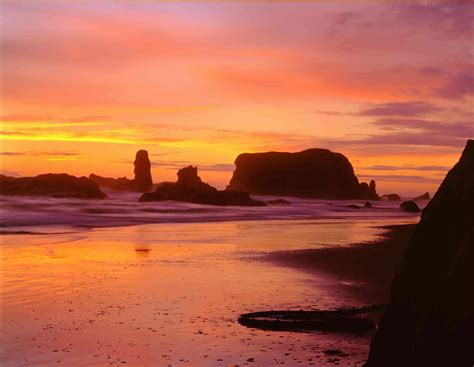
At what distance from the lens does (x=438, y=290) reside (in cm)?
452

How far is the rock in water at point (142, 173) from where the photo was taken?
139 meters

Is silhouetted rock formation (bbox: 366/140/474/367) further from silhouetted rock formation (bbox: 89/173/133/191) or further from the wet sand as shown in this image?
silhouetted rock formation (bbox: 89/173/133/191)

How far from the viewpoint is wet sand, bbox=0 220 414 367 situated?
19.5 feet

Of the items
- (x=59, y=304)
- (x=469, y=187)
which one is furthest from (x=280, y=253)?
(x=469, y=187)

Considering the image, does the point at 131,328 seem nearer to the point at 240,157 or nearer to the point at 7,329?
the point at 7,329

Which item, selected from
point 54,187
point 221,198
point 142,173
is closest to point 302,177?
point 142,173

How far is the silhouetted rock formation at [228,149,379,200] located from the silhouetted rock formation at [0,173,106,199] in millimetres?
100653

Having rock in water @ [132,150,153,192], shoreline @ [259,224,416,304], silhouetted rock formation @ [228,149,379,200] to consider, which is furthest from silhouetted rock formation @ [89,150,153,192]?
shoreline @ [259,224,416,304]

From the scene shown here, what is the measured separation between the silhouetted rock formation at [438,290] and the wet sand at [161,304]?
37.5 inches

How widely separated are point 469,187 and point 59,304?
6381 mm

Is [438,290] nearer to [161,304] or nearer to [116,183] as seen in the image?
[161,304]

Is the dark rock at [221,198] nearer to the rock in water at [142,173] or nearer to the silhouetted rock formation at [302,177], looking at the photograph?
the rock in water at [142,173]

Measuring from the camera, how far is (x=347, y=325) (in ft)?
23.2

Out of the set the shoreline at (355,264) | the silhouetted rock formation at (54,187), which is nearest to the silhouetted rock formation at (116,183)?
the silhouetted rock formation at (54,187)
